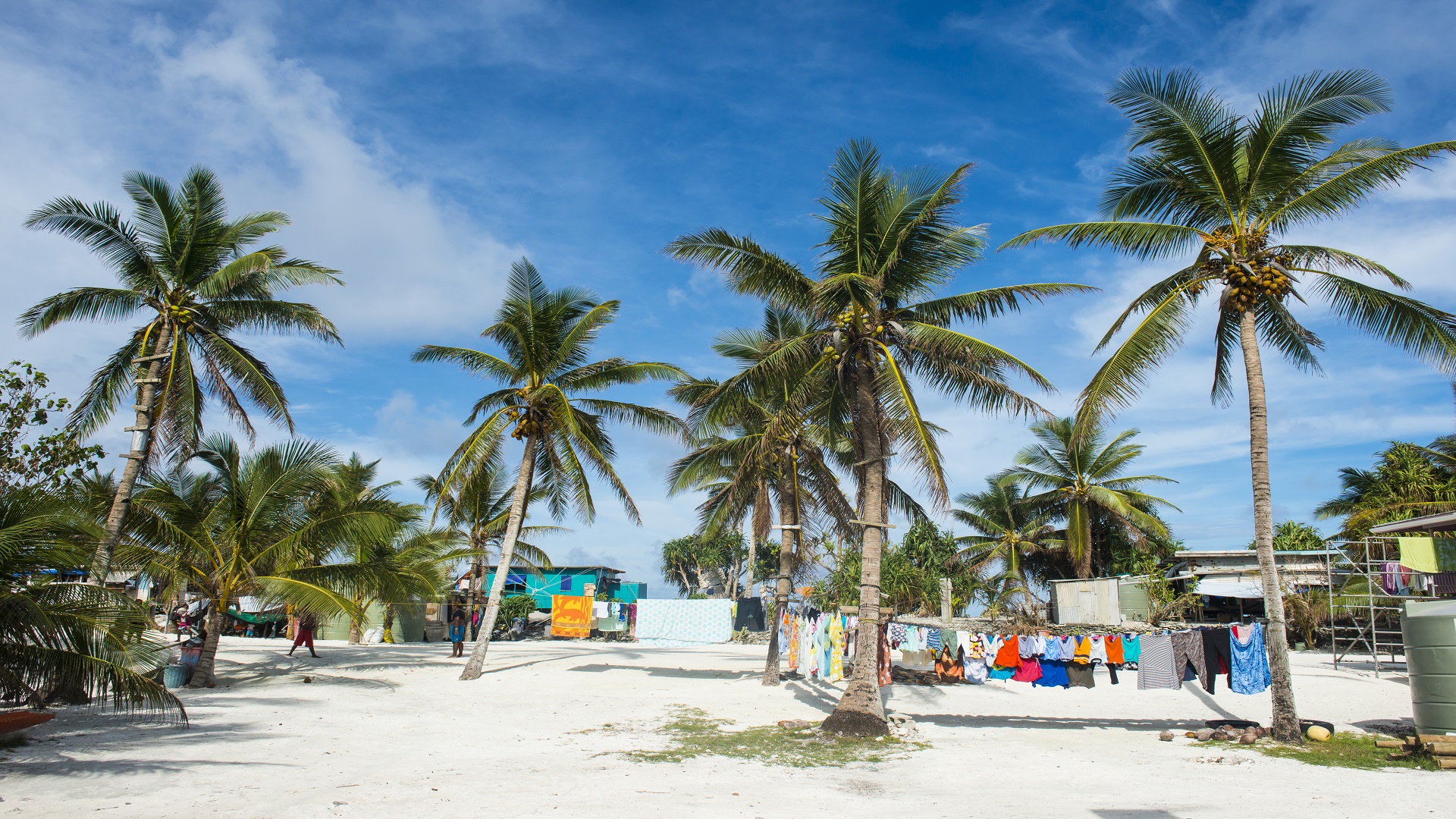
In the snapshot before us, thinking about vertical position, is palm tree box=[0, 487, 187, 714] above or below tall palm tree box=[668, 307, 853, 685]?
below

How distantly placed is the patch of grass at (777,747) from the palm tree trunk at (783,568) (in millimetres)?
5576

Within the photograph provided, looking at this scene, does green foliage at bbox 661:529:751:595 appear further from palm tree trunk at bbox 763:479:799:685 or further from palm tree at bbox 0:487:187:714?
palm tree at bbox 0:487:187:714

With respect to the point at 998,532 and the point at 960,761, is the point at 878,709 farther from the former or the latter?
the point at 998,532

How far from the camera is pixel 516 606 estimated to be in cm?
3691

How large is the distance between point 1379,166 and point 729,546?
5883 centimetres

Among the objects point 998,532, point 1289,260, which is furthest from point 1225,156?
point 998,532

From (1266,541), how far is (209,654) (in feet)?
61.1

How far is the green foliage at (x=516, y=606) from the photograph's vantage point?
3634cm

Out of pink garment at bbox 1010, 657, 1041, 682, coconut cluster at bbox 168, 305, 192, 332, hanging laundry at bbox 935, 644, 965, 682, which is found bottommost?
hanging laundry at bbox 935, 644, 965, 682

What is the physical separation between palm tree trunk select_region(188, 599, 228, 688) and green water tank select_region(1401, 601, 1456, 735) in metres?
19.7

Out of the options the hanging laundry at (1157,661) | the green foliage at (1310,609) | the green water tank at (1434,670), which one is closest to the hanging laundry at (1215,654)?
the hanging laundry at (1157,661)

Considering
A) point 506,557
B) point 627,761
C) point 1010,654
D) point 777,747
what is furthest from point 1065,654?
point 506,557

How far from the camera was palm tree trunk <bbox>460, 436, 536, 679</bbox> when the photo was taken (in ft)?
61.2

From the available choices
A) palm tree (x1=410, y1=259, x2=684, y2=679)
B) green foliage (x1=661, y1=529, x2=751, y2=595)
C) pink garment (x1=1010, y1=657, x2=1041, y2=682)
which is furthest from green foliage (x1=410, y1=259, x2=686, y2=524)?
green foliage (x1=661, y1=529, x2=751, y2=595)
